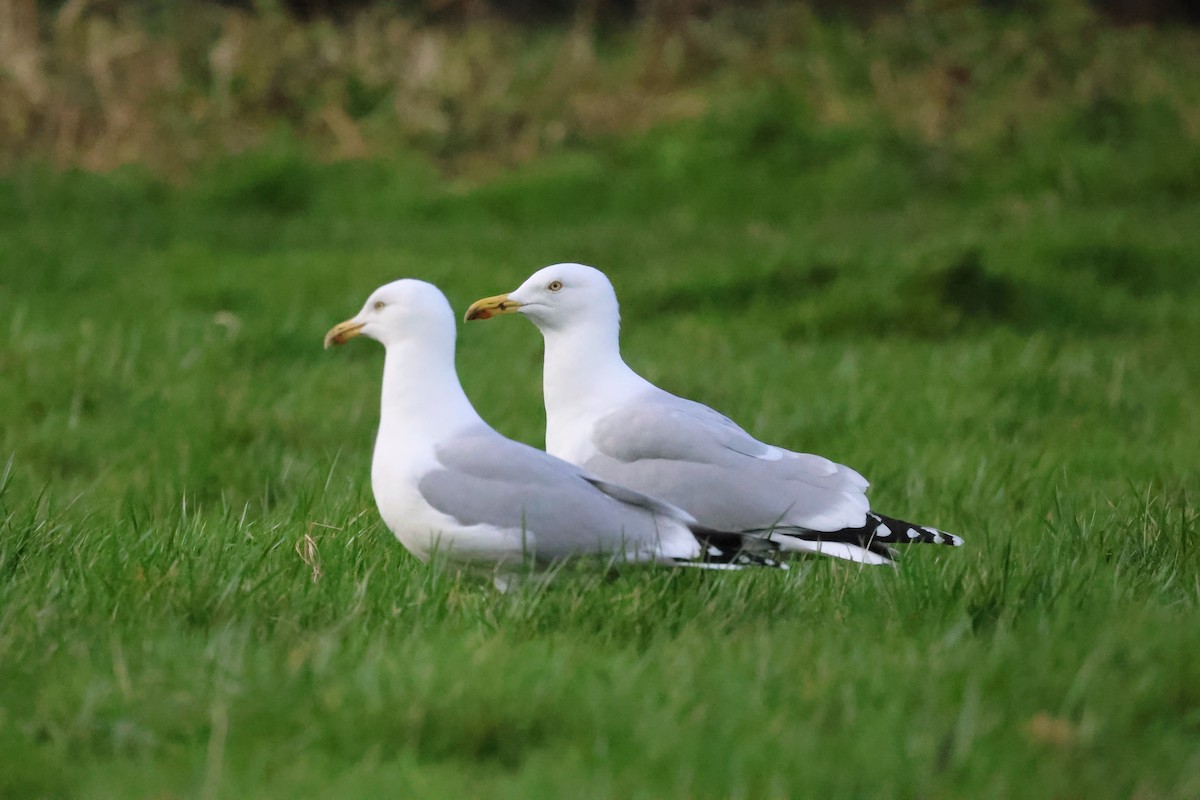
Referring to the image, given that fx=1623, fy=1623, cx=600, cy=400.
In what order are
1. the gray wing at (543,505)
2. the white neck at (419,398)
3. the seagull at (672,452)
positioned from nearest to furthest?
the gray wing at (543,505) → the white neck at (419,398) → the seagull at (672,452)

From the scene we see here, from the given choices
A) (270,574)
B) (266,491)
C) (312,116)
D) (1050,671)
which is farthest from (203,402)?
(312,116)

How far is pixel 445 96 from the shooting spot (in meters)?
13.0

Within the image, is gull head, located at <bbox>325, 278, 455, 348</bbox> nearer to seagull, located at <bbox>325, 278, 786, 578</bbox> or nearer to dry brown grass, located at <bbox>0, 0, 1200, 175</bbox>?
seagull, located at <bbox>325, 278, 786, 578</bbox>

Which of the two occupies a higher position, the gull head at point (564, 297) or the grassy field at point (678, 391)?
the gull head at point (564, 297)

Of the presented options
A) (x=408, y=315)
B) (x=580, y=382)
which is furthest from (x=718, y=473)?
(x=408, y=315)

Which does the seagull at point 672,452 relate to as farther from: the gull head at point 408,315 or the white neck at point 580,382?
the gull head at point 408,315

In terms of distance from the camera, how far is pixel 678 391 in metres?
6.62

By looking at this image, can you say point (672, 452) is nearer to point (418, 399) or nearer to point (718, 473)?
point (718, 473)

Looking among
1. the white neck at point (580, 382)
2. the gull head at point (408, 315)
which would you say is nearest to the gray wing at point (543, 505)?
the gull head at point (408, 315)

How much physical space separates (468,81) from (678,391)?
729cm

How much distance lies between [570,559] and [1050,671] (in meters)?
1.02

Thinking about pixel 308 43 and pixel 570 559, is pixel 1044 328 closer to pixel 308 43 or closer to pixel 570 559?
pixel 570 559

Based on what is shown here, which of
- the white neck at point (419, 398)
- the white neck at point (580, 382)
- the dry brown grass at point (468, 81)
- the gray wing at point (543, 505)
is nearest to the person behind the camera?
the gray wing at point (543, 505)

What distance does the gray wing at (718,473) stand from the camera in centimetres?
373
